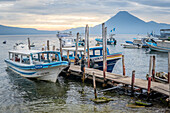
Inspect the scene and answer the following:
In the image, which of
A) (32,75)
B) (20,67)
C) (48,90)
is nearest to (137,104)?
(48,90)

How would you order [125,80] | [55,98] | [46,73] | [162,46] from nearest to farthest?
[55,98] → [125,80] → [46,73] → [162,46]

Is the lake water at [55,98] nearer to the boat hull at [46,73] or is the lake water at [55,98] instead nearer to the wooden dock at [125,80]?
the boat hull at [46,73]

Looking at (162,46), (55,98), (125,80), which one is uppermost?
(162,46)

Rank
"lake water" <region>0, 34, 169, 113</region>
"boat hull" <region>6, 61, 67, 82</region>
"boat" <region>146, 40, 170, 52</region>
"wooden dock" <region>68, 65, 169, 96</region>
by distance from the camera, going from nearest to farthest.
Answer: "lake water" <region>0, 34, 169, 113</region> → "wooden dock" <region>68, 65, 169, 96</region> → "boat hull" <region>6, 61, 67, 82</region> → "boat" <region>146, 40, 170, 52</region>

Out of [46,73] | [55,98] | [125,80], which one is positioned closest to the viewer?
[55,98]

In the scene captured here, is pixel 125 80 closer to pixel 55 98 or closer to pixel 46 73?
pixel 55 98

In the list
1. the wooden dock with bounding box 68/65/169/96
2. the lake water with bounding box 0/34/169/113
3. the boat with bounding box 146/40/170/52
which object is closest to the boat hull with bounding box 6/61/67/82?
the lake water with bounding box 0/34/169/113

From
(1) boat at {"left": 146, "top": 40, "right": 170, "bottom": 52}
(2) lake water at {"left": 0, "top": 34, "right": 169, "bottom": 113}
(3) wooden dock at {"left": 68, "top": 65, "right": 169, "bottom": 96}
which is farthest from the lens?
(1) boat at {"left": 146, "top": 40, "right": 170, "bottom": 52}

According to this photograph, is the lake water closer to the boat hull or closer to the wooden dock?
the boat hull

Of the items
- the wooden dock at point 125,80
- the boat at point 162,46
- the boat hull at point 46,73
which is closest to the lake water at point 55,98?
the boat hull at point 46,73

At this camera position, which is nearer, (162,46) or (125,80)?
(125,80)

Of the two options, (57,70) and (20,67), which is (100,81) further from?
(20,67)

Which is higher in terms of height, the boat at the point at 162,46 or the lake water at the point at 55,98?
the boat at the point at 162,46

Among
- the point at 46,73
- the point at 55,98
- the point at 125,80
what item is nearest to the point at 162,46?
the point at 125,80
